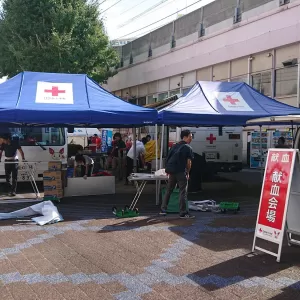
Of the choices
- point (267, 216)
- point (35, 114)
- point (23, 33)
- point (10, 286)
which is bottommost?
point (10, 286)

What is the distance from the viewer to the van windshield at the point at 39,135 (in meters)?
12.8

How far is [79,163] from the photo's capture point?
12.1 m

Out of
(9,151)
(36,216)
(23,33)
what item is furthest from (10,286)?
(23,33)

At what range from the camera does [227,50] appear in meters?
21.7

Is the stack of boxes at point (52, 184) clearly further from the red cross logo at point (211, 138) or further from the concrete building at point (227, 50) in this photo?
the concrete building at point (227, 50)

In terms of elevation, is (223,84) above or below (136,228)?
above

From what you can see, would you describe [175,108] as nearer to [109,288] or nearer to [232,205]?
[232,205]

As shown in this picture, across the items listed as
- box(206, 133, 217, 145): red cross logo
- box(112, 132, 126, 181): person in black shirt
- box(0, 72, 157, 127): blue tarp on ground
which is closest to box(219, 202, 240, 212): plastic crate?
box(0, 72, 157, 127): blue tarp on ground

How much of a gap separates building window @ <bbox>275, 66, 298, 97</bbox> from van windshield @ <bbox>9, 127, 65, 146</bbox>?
10417mm

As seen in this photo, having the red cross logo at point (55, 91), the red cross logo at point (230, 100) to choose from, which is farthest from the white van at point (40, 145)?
the red cross logo at point (230, 100)

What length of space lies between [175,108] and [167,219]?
2681 millimetres

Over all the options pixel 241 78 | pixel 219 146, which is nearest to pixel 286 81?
pixel 241 78

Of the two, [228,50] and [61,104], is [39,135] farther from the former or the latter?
[228,50]

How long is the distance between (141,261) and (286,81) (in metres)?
15.1
